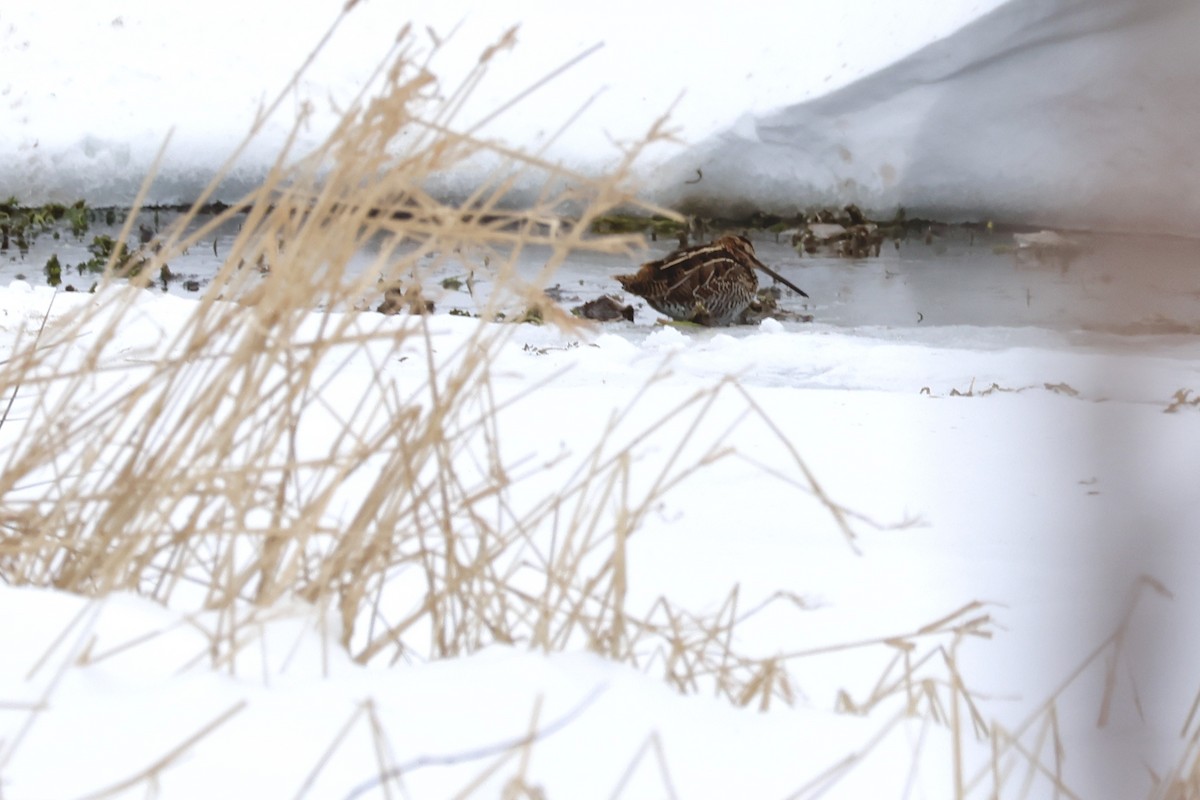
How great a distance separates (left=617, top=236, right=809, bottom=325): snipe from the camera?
683cm

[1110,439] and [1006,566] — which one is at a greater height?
[1110,439]

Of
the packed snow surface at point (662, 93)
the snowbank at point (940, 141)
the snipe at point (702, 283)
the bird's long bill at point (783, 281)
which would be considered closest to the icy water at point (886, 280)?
the bird's long bill at point (783, 281)

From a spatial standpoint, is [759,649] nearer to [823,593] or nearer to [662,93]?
[823,593]

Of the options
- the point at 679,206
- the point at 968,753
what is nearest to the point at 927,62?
the point at 679,206

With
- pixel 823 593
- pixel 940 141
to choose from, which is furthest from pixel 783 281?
pixel 823 593

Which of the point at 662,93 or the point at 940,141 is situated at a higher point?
the point at 662,93

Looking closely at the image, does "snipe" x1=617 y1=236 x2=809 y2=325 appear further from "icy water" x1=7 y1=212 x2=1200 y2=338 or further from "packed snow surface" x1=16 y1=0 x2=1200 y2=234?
"packed snow surface" x1=16 y1=0 x2=1200 y2=234

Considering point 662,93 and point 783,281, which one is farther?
point 662,93

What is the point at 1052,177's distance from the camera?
945 cm

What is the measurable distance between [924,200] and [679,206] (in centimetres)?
193

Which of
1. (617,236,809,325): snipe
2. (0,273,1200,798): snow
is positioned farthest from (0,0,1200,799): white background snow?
(617,236,809,325): snipe

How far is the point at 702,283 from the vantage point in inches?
268

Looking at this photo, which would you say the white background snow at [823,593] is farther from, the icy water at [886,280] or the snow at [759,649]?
the icy water at [886,280]

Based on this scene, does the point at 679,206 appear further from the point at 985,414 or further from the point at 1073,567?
the point at 1073,567
